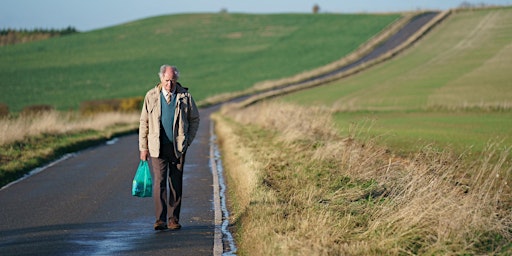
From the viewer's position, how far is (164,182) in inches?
502

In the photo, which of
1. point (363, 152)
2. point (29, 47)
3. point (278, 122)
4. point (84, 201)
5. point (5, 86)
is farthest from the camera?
point (29, 47)

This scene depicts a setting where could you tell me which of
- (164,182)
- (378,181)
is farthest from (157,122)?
(378,181)

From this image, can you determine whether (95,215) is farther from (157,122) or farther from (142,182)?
(157,122)

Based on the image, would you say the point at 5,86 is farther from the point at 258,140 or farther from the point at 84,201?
the point at 84,201

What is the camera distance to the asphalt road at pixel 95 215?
11.0 m

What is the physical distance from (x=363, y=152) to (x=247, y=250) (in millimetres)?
6638

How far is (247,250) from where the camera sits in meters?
10.4

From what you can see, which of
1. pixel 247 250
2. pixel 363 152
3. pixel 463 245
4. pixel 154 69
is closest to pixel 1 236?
pixel 247 250

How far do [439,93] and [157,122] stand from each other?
35417 millimetres

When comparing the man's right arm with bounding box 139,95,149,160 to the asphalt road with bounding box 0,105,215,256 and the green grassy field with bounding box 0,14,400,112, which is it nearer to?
the asphalt road with bounding box 0,105,215,256

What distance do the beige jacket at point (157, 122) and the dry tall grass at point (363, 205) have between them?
132cm

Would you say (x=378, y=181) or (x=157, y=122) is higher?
(x=157, y=122)

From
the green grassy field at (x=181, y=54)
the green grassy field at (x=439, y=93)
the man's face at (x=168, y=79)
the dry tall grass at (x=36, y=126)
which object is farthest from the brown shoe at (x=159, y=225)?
the green grassy field at (x=181, y=54)

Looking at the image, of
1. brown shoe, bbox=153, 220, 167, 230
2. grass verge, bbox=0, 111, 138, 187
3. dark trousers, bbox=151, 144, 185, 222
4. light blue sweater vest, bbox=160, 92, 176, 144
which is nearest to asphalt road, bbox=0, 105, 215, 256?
brown shoe, bbox=153, 220, 167, 230
